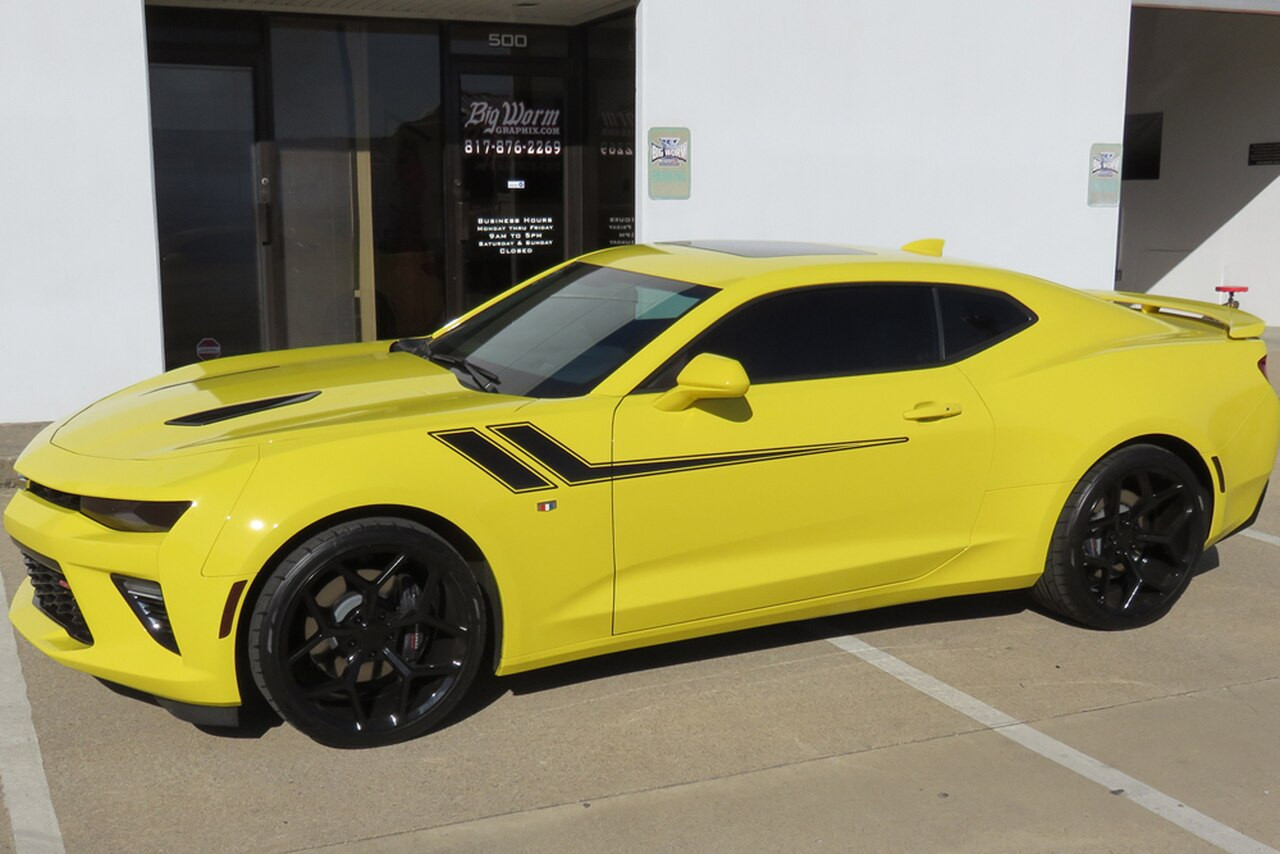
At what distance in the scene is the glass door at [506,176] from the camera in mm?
11102

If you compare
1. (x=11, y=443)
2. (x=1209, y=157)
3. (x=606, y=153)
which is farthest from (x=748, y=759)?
(x=1209, y=157)

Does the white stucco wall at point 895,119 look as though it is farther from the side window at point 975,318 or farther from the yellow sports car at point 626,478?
the side window at point 975,318

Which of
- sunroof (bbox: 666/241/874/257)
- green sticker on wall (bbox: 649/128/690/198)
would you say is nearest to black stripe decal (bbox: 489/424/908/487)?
sunroof (bbox: 666/241/874/257)

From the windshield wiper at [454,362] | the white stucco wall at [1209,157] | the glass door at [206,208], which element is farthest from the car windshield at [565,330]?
the white stucco wall at [1209,157]

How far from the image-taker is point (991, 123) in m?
11.5

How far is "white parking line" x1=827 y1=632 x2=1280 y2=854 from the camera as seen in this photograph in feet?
12.1

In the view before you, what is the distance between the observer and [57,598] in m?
4.17

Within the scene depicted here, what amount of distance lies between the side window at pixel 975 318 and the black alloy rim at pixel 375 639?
7.10 ft

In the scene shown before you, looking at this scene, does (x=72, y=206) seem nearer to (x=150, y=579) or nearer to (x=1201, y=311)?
(x=150, y=579)

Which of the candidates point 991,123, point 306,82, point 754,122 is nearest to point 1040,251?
point 991,123

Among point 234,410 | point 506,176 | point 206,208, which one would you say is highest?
point 506,176

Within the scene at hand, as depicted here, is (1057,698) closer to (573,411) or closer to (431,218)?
(573,411)

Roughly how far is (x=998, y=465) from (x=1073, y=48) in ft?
26.2

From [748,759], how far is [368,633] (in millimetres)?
1240
